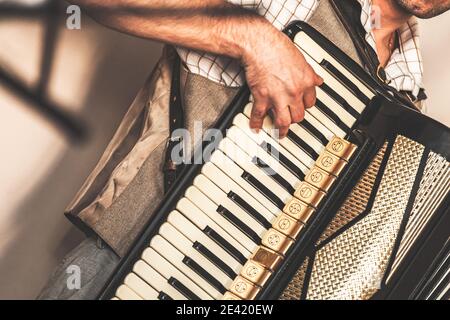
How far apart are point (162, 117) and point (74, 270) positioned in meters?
0.35

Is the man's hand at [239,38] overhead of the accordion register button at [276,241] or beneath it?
overhead

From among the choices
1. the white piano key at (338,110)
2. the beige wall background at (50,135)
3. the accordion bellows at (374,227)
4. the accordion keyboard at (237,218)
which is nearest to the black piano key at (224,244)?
the accordion keyboard at (237,218)

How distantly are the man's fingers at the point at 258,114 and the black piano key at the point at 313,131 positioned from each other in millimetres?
73

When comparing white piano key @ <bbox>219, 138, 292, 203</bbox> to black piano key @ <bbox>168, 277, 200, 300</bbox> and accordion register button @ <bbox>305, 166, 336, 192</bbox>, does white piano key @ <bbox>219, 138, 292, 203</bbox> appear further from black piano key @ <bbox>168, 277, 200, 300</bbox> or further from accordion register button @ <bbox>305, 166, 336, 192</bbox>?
black piano key @ <bbox>168, 277, 200, 300</bbox>

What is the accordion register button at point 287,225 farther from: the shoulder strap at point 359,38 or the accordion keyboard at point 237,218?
the shoulder strap at point 359,38

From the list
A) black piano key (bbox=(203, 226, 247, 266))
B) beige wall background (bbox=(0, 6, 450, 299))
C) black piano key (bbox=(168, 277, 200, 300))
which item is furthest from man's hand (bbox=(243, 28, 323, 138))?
beige wall background (bbox=(0, 6, 450, 299))

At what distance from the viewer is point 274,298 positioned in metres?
1.23

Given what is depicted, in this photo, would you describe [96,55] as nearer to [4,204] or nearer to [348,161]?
[4,204]

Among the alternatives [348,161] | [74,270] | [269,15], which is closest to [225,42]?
[269,15]

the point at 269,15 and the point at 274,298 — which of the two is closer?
the point at 274,298

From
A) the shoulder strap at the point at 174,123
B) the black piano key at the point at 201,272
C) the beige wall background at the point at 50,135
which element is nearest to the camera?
the black piano key at the point at 201,272

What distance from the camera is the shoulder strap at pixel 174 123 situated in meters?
1.35

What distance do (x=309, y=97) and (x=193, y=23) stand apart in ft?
Result: 0.87
